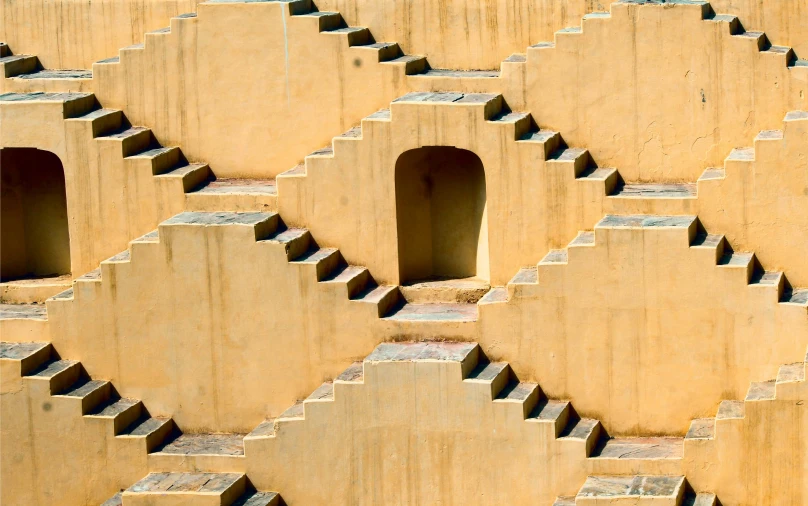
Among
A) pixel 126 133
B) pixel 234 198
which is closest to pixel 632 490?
pixel 234 198

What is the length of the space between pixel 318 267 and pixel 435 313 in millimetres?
1440

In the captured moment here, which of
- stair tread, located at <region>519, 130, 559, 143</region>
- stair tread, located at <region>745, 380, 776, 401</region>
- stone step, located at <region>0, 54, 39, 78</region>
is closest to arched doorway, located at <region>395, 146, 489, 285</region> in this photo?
stair tread, located at <region>519, 130, 559, 143</region>

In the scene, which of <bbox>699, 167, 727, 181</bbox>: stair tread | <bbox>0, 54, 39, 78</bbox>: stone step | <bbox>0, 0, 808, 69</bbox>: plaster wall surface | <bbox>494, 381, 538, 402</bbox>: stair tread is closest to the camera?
<bbox>494, 381, 538, 402</bbox>: stair tread

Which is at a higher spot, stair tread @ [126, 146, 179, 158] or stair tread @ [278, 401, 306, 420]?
stair tread @ [126, 146, 179, 158]

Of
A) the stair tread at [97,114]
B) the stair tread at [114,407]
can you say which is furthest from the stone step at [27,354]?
the stair tread at [97,114]

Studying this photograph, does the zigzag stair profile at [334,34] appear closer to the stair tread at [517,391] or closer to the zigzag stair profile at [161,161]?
the zigzag stair profile at [161,161]

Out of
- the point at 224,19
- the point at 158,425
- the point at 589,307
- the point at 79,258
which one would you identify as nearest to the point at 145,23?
the point at 224,19

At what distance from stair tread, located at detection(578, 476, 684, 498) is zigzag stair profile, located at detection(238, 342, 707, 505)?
0.01 metres

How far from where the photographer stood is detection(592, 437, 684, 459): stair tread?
72.9 ft

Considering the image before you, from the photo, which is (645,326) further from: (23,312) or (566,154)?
(23,312)

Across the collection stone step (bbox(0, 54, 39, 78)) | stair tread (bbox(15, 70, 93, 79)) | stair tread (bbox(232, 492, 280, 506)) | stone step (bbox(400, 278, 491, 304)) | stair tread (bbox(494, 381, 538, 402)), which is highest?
stone step (bbox(0, 54, 39, 78))

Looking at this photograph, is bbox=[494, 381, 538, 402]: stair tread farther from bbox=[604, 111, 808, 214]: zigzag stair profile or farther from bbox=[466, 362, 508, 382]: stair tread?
bbox=[604, 111, 808, 214]: zigzag stair profile

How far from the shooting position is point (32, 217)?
2586cm

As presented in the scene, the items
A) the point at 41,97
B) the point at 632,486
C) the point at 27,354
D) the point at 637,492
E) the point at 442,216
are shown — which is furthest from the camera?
the point at 41,97
